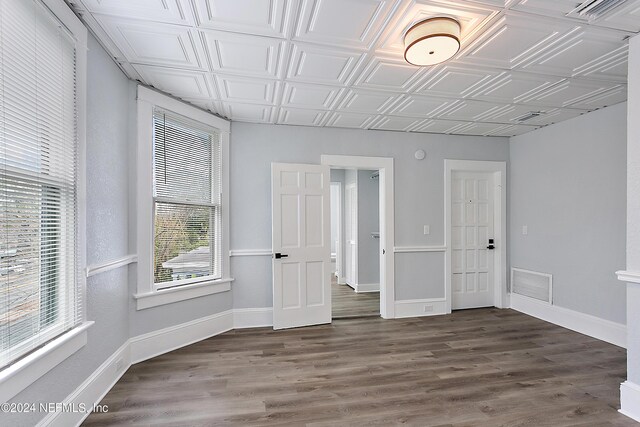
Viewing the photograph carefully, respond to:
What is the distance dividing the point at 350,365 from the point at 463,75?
2695 mm

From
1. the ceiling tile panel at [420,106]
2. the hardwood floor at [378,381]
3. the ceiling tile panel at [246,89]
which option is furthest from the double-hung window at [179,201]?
the ceiling tile panel at [420,106]

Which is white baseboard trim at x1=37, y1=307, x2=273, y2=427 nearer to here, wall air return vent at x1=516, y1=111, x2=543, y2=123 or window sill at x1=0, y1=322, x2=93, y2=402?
window sill at x1=0, y1=322, x2=93, y2=402

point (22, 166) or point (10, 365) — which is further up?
point (22, 166)

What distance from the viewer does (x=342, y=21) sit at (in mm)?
1912

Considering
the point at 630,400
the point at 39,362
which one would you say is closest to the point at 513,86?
the point at 630,400

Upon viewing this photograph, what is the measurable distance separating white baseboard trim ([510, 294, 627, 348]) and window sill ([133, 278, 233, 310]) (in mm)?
3970

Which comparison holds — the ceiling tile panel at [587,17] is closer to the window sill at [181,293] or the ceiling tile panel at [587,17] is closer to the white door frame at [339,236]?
the window sill at [181,293]

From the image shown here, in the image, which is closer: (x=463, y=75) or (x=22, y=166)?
(x=22, y=166)

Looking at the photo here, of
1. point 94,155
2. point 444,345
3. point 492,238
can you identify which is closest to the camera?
point 94,155

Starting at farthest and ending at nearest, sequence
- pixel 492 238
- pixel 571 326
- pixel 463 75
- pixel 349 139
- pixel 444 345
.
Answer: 1. pixel 492 238
2. pixel 349 139
3. pixel 571 326
4. pixel 444 345
5. pixel 463 75

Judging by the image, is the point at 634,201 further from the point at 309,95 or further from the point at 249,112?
the point at 249,112

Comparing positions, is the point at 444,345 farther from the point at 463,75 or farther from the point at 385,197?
the point at 463,75

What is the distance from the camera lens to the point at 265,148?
3.89 metres

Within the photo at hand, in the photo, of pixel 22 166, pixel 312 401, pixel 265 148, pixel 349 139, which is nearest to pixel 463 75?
pixel 349 139
